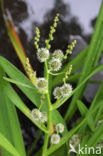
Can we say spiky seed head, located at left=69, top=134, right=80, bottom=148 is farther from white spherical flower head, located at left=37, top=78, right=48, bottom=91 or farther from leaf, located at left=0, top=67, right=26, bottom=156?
white spherical flower head, located at left=37, top=78, right=48, bottom=91

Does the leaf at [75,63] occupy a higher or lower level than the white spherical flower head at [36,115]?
lower

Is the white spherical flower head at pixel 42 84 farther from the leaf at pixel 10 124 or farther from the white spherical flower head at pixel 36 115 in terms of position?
the leaf at pixel 10 124

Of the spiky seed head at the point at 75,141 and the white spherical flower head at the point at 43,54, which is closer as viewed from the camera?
the white spherical flower head at the point at 43,54

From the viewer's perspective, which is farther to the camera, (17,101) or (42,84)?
(17,101)

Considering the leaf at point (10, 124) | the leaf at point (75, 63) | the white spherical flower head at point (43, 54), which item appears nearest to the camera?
the white spherical flower head at point (43, 54)

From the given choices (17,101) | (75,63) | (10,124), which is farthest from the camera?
(75,63)

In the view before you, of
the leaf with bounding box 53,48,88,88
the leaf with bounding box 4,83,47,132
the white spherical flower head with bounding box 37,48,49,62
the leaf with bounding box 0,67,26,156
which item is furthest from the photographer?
the leaf with bounding box 53,48,88,88

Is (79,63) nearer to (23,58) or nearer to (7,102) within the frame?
(23,58)

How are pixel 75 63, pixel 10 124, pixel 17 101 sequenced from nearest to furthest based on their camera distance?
pixel 17 101 → pixel 10 124 → pixel 75 63

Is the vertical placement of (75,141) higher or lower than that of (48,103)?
lower

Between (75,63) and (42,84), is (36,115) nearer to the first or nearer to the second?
(42,84)

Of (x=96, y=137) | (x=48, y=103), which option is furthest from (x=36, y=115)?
(x=96, y=137)

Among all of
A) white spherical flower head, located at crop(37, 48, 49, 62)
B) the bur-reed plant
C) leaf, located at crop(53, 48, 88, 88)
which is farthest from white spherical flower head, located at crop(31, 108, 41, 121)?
leaf, located at crop(53, 48, 88, 88)

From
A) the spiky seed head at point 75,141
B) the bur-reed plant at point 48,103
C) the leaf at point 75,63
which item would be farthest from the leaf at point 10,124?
the leaf at point 75,63
